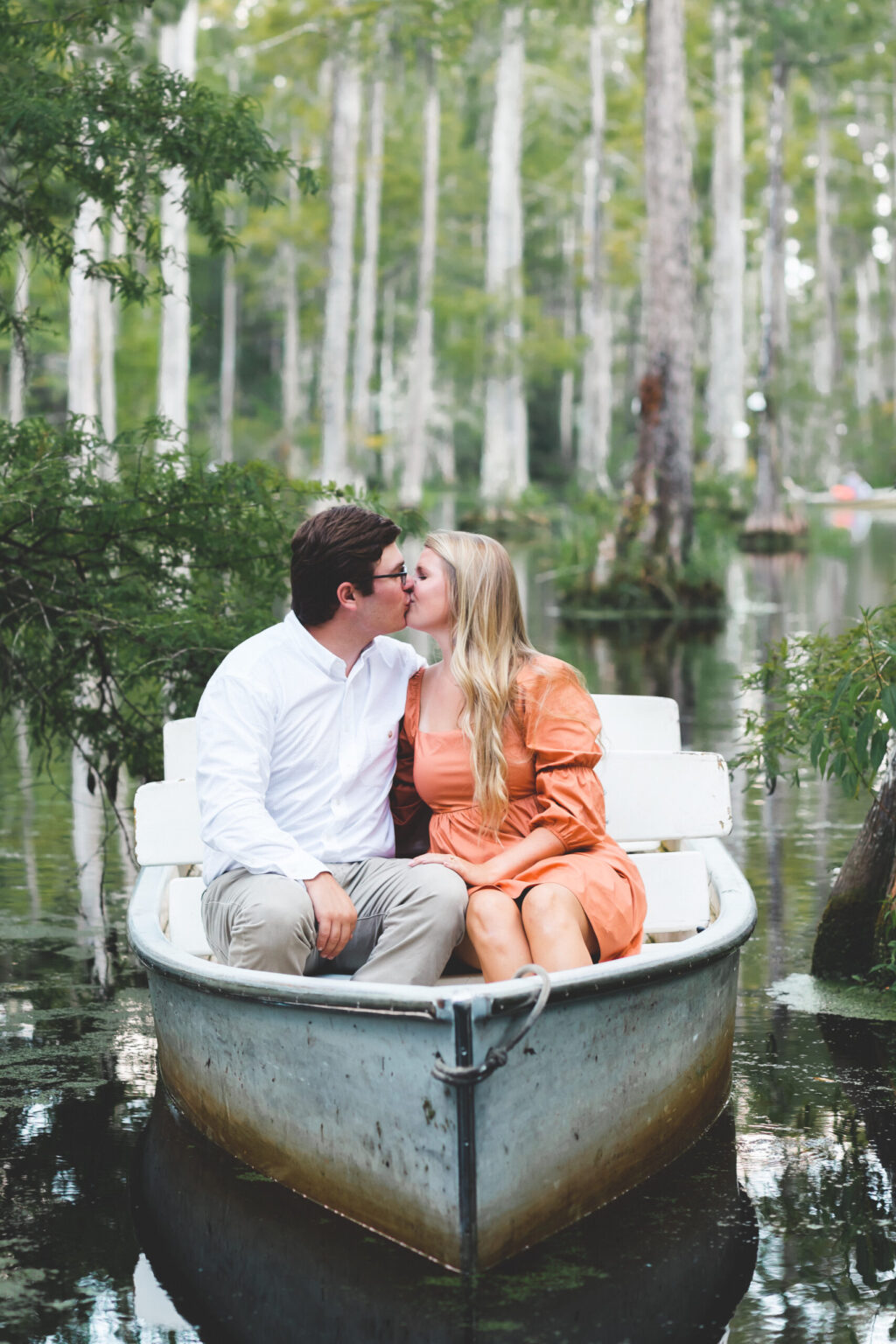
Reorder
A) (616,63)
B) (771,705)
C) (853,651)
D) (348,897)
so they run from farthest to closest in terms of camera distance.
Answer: (616,63) < (771,705) < (853,651) < (348,897)

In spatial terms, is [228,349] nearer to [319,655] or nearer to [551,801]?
[319,655]

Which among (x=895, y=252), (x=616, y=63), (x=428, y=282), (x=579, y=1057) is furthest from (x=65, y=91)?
(x=616, y=63)

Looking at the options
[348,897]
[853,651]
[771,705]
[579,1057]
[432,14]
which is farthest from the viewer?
[432,14]

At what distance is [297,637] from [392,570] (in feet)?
1.08

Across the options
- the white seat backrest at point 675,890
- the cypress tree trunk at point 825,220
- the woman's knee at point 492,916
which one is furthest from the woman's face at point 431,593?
the cypress tree trunk at point 825,220

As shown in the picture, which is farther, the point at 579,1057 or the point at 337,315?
the point at 337,315

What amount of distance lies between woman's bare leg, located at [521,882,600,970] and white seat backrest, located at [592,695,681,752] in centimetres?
163

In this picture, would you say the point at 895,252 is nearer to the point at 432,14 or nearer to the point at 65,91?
the point at 432,14

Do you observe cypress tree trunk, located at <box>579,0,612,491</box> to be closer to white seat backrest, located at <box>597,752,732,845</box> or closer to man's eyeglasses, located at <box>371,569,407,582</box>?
white seat backrest, located at <box>597,752,732,845</box>

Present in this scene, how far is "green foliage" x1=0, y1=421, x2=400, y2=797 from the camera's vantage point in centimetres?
755

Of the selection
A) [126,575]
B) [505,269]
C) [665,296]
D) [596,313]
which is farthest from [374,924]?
[505,269]

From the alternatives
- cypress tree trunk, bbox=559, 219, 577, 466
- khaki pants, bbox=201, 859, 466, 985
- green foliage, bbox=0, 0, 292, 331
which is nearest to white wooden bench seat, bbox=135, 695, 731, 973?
khaki pants, bbox=201, 859, 466, 985

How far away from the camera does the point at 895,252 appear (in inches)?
2111

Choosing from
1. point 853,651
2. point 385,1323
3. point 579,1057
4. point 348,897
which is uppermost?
point 853,651
